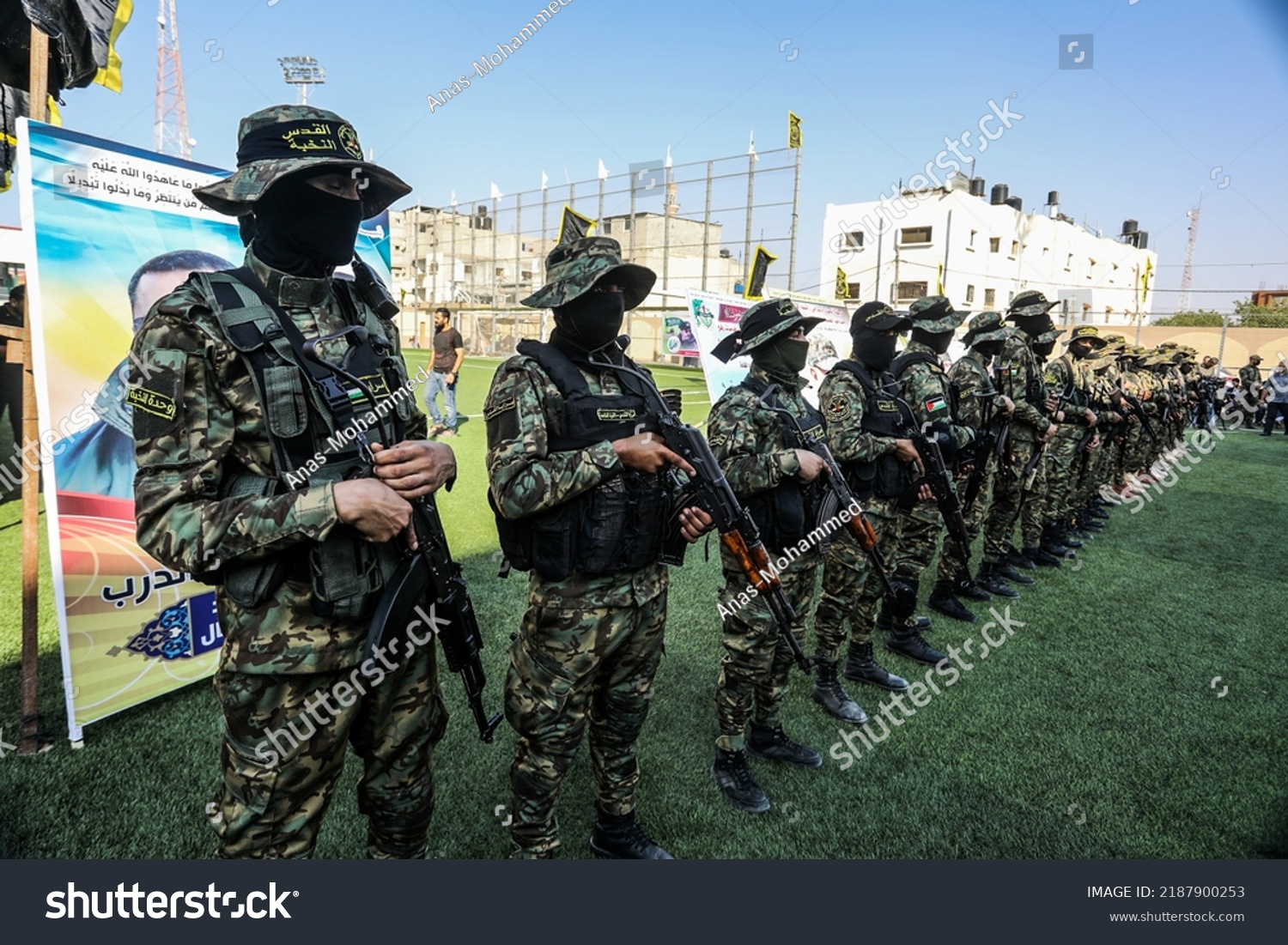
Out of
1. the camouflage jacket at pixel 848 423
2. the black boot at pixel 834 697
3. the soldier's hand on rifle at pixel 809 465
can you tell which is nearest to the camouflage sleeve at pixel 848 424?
the camouflage jacket at pixel 848 423

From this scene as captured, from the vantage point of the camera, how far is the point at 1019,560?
683cm

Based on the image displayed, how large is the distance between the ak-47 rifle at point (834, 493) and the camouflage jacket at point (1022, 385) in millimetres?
3205

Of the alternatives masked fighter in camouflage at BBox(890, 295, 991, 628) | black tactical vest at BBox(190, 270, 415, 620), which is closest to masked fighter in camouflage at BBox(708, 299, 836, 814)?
masked fighter in camouflage at BBox(890, 295, 991, 628)

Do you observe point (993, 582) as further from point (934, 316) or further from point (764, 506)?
point (764, 506)

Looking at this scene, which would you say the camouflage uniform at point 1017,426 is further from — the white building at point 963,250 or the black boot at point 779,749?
the white building at point 963,250

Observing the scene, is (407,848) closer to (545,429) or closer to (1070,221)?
(545,429)

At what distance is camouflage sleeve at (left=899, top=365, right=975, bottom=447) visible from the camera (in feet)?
14.6

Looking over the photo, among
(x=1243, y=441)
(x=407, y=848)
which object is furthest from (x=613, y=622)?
(x=1243, y=441)

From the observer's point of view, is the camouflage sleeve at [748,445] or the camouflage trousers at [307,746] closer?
the camouflage trousers at [307,746]

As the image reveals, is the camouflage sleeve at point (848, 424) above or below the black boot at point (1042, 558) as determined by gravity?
above

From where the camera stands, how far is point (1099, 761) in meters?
3.46

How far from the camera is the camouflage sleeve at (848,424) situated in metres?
3.83

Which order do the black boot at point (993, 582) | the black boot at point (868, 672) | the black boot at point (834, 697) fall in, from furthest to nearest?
the black boot at point (993, 582)
the black boot at point (868, 672)
the black boot at point (834, 697)

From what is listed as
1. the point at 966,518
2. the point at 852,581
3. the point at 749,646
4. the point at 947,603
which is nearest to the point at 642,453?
the point at 749,646
